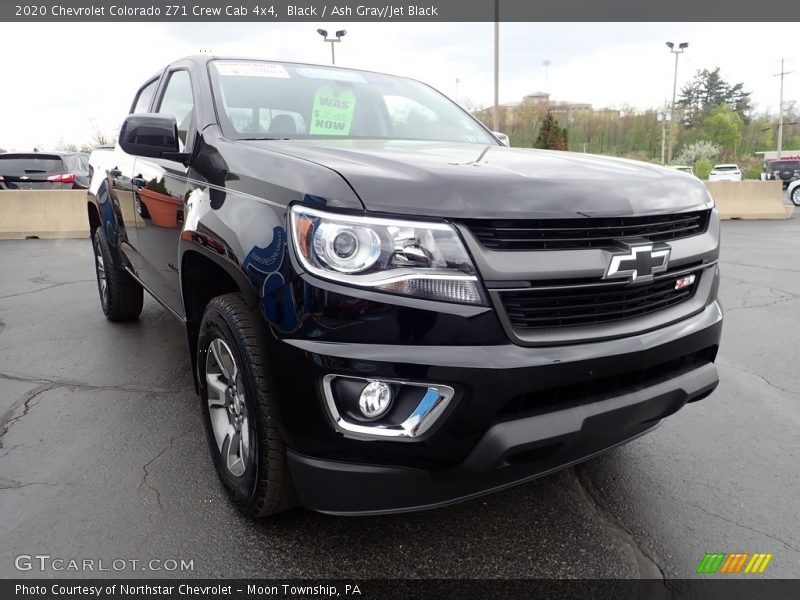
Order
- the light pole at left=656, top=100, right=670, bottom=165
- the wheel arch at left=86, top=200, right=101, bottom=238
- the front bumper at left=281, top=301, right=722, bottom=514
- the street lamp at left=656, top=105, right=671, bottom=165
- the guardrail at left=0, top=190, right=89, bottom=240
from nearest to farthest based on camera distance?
1. the front bumper at left=281, top=301, right=722, bottom=514
2. the wheel arch at left=86, top=200, right=101, bottom=238
3. the guardrail at left=0, top=190, right=89, bottom=240
4. the light pole at left=656, top=100, right=670, bottom=165
5. the street lamp at left=656, top=105, right=671, bottom=165

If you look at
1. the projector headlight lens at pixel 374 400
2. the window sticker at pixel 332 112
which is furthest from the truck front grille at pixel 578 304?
the window sticker at pixel 332 112

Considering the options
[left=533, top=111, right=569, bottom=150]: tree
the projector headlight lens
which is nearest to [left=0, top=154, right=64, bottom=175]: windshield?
the projector headlight lens

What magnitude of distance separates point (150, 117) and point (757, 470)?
10.1 feet

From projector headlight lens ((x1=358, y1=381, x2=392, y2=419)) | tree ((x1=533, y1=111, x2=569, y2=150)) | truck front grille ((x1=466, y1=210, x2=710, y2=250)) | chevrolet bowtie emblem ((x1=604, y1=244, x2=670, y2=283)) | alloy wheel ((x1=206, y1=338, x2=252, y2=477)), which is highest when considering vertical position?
tree ((x1=533, y1=111, x2=569, y2=150))

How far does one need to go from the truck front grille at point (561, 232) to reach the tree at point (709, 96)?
87.6 metres

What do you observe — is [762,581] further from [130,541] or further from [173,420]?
[173,420]

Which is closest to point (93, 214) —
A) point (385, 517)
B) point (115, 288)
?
point (115, 288)

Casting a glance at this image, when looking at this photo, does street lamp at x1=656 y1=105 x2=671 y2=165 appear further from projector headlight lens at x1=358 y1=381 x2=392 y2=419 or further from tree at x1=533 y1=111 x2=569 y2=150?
projector headlight lens at x1=358 y1=381 x2=392 y2=419

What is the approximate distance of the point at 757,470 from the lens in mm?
2664

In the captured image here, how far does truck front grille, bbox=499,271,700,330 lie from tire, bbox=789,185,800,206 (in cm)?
2153

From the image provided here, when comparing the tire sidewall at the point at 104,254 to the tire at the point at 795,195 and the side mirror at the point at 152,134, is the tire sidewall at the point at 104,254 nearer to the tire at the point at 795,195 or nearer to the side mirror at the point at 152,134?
the side mirror at the point at 152,134

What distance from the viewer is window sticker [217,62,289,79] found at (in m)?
2.97

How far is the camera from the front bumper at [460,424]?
1.67 meters

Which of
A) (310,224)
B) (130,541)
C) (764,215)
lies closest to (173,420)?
(130,541)
